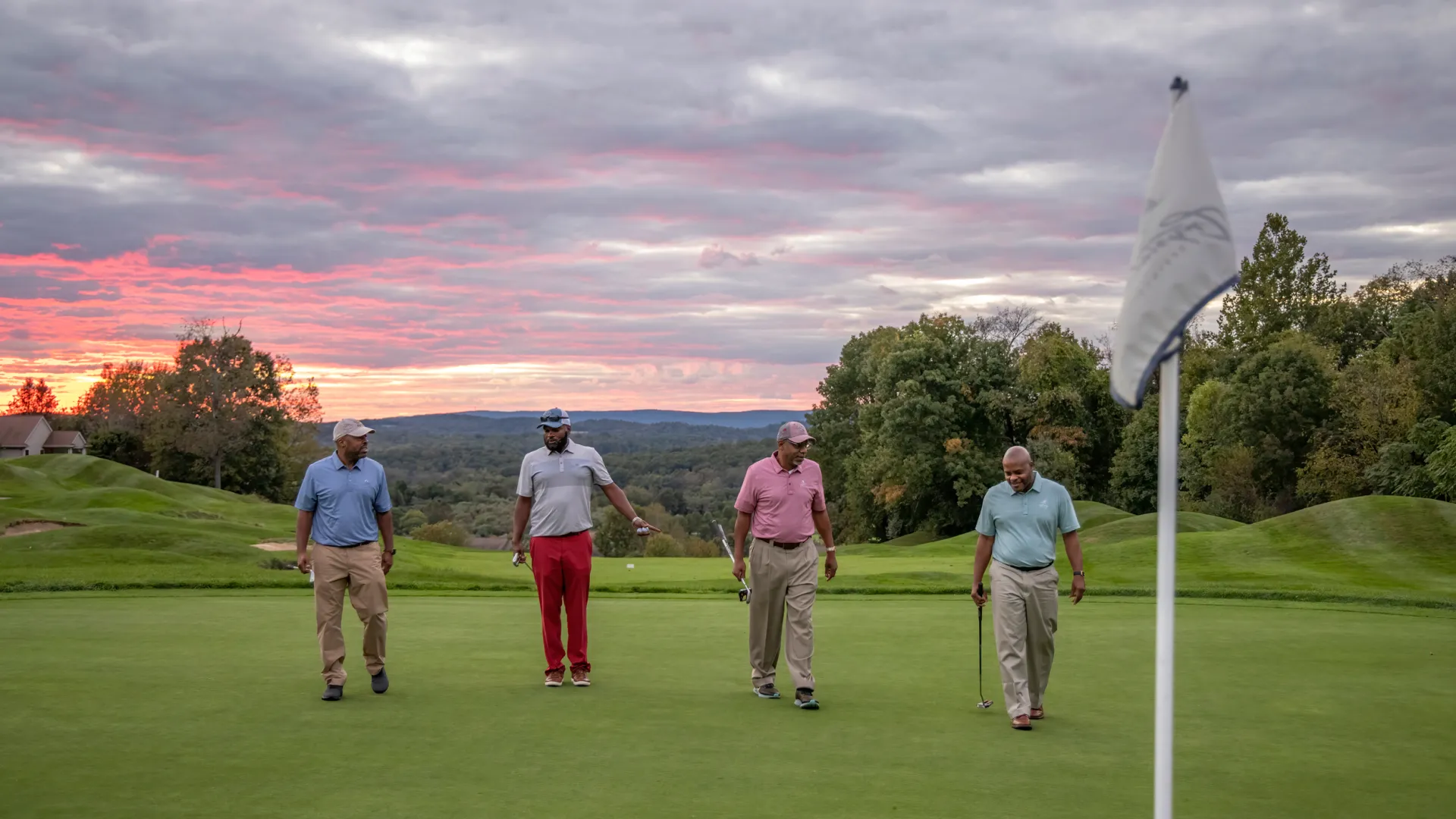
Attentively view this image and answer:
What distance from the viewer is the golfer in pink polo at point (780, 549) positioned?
388 inches

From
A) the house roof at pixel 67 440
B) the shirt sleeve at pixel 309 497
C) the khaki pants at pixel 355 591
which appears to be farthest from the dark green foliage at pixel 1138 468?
the house roof at pixel 67 440

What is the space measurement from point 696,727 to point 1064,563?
1729 centimetres

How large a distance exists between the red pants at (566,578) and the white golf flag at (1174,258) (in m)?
6.60

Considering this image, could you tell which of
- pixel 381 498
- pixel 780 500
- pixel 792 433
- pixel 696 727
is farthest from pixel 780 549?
pixel 381 498

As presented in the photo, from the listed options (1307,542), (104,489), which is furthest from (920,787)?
(104,489)

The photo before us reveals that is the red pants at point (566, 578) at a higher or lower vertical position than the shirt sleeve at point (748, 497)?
lower

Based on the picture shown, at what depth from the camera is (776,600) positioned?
9992 millimetres

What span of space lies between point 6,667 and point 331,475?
3.40m

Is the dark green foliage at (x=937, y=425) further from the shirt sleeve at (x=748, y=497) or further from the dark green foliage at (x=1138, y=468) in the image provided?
the shirt sleeve at (x=748, y=497)

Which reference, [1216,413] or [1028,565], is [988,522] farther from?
[1216,413]

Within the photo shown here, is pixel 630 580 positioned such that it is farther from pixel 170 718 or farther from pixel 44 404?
pixel 44 404

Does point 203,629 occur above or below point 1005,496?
below

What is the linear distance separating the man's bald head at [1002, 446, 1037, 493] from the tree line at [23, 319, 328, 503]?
211 feet

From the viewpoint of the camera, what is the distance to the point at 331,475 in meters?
10.2
